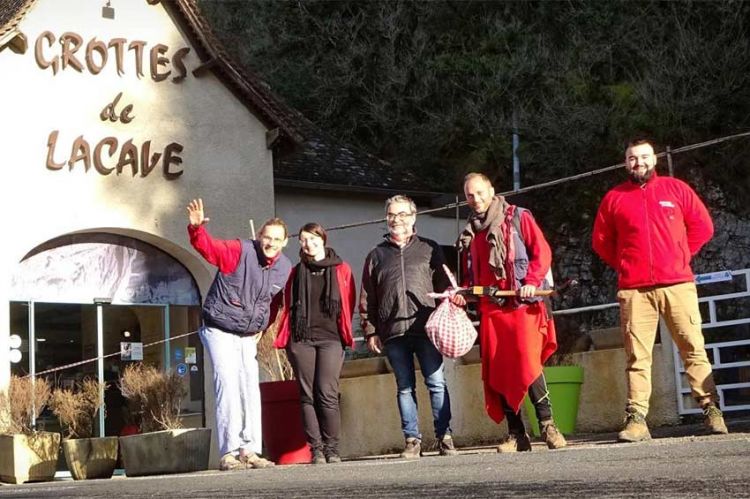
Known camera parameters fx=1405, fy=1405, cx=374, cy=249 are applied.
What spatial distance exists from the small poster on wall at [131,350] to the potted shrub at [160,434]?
456 centimetres

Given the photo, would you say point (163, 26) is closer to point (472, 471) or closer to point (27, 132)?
point (27, 132)

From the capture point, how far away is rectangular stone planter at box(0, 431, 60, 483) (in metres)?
14.9

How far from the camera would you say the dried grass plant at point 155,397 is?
1337 centimetres

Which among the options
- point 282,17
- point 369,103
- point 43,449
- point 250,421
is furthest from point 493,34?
point 250,421

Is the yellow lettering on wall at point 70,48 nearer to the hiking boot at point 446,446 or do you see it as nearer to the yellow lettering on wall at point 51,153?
the yellow lettering on wall at point 51,153

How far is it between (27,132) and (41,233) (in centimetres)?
128

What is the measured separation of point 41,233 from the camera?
57.5 feet

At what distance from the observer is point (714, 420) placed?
8805 millimetres

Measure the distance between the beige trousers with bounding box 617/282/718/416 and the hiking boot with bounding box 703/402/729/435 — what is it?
0.16 feet

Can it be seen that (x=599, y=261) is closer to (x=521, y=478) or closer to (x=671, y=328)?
(x=671, y=328)

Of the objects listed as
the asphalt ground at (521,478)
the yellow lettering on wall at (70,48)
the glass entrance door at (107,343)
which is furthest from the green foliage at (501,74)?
the asphalt ground at (521,478)

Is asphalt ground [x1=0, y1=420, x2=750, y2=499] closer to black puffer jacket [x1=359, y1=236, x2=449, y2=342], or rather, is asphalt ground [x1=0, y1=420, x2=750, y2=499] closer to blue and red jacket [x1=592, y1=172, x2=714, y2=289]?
blue and red jacket [x1=592, y1=172, x2=714, y2=289]

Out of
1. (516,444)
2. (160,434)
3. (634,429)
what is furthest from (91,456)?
(634,429)

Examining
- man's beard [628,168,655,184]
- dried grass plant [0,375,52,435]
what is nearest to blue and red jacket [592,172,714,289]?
man's beard [628,168,655,184]
